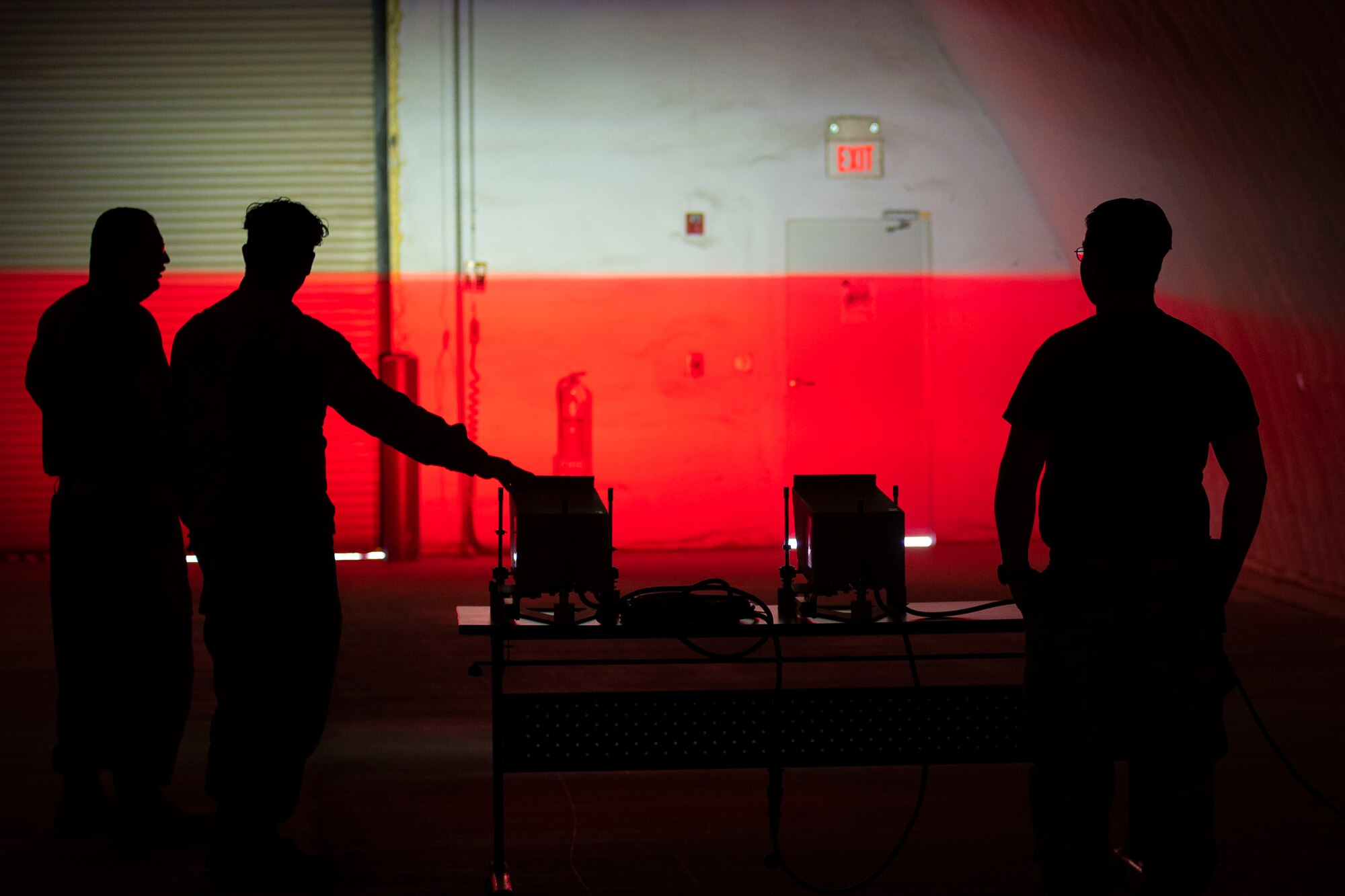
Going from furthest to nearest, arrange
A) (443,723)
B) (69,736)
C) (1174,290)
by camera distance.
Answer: (1174,290), (443,723), (69,736)

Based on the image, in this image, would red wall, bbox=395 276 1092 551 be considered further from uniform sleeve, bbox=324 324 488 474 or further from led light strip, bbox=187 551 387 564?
uniform sleeve, bbox=324 324 488 474

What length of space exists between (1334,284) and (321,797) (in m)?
4.32

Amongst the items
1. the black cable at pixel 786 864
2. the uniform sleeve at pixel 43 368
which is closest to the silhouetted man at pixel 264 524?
the uniform sleeve at pixel 43 368

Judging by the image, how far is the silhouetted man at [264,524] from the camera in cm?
245

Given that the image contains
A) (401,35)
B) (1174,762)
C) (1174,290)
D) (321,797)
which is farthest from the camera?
(401,35)

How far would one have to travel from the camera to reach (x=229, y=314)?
2479mm

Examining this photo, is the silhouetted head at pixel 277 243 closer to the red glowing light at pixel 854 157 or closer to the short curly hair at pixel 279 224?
the short curly hair at pixel 279 224

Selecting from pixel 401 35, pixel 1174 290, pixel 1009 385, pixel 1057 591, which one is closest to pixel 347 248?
pixel 401 35

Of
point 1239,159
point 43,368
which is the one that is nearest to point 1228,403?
point 43,368

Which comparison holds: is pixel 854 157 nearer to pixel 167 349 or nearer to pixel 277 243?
pixel 167 349


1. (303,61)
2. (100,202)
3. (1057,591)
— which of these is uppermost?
(303,61)

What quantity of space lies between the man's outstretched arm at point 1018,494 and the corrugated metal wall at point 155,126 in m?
5.85

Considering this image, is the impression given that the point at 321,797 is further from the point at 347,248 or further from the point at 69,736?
the point at 347,248

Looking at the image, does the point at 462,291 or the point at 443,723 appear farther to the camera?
the point at 462,291
